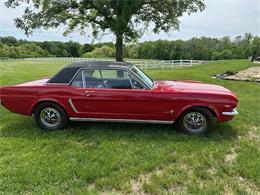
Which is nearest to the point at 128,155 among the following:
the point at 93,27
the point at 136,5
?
the point at 136,5

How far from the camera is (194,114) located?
4.96 m

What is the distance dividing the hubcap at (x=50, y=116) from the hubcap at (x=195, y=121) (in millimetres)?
2646

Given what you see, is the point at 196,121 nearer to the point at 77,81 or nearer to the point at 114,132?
the point at 114,132

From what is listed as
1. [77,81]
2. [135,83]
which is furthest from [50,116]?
[135,83]

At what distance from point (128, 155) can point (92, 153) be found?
604mm

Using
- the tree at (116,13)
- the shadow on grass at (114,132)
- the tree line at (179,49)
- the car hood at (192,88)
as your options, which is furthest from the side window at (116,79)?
the tree line at (179,49)

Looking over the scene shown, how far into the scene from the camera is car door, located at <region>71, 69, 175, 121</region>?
4887 millimetres

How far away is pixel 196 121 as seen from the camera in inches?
195

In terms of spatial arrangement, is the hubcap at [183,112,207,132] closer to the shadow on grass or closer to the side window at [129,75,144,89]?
the shadow on grass

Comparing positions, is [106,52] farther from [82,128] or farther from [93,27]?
[82,128]

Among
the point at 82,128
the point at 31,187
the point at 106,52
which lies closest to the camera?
the point at 31,187

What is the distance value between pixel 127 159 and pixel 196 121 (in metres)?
1.78

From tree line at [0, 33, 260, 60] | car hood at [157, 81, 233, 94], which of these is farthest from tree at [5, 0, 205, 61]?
tree line at [0, 33, 260, 60]

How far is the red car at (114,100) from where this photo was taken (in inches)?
191
